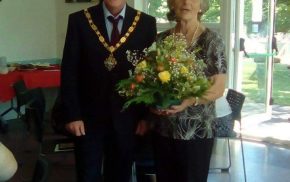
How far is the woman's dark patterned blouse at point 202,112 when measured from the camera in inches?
73.2

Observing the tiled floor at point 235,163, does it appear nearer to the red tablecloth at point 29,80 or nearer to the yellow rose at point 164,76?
the red tablecloth at point 29,80

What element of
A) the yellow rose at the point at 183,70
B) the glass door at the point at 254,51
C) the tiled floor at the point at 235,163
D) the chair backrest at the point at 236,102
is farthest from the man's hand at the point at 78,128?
the glass door at the point at 254,51

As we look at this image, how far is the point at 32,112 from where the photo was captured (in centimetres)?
317

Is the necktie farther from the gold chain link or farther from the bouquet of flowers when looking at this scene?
the bouquet of flowers

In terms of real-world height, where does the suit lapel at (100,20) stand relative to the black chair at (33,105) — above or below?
above

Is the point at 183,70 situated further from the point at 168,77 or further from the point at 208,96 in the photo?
the point at 208,96

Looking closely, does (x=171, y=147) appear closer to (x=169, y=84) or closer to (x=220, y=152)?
(x=169, y=84)

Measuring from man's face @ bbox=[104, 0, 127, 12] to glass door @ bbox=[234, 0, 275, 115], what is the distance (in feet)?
10.6

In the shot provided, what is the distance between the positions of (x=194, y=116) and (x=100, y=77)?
1.70 ft

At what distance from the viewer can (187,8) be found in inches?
74.4

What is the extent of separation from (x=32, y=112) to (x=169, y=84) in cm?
173

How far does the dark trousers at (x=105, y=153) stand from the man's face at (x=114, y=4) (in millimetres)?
576

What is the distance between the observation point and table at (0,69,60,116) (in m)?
4.89

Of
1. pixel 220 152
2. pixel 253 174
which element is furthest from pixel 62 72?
pixel 220 152
